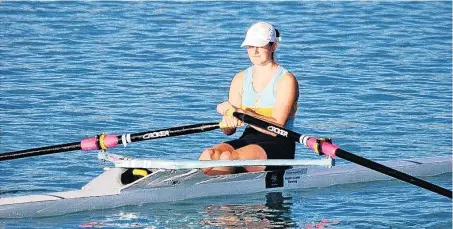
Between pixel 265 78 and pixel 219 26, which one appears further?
pixel 219 26

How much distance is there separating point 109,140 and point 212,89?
6050 millimetres

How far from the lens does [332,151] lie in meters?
10.8

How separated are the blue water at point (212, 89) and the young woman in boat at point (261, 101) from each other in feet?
1.56

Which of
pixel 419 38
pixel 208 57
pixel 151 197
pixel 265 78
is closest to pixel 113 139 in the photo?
pixel 151 197

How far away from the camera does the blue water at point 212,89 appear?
38.8 ft

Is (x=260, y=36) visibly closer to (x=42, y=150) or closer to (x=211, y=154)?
(x=211, y=154)

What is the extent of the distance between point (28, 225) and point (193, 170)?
Result: 5.00 feet

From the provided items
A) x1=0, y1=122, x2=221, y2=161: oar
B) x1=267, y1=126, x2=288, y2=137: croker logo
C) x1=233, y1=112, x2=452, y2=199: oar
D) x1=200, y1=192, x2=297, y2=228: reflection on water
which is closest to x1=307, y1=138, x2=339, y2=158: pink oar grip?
x1=233, y1=112, x2=452, y2=199: oar

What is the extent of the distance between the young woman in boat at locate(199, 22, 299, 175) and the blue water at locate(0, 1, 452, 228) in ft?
1.56

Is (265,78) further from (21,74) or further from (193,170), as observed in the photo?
(21,74)

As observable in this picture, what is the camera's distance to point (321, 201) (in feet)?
39.9

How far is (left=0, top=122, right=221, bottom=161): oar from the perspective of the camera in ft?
36.9

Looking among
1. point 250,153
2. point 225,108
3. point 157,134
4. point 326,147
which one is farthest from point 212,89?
point 326,147

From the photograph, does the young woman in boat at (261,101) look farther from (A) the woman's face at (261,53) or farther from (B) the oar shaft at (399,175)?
(B) the oar shaft at (399,175)
